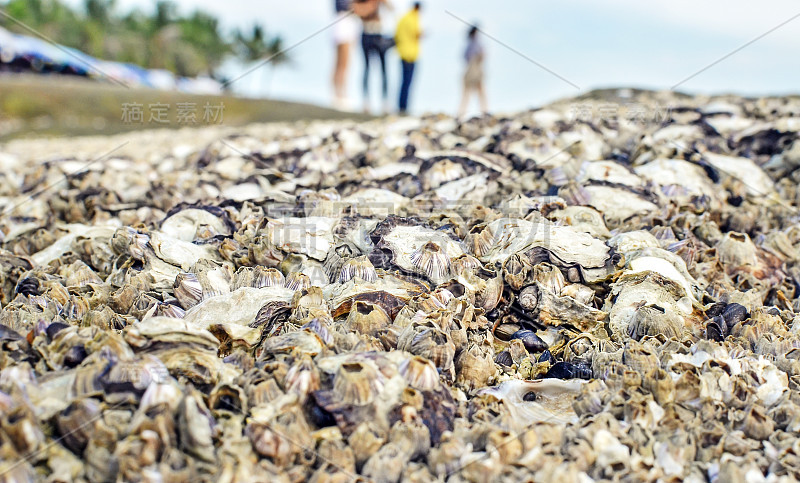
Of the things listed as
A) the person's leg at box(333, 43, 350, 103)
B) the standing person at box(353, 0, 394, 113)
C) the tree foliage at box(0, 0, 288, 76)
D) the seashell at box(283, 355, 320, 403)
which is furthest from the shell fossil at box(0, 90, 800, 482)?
the tree foliage at box(0, 0, 288, 76)

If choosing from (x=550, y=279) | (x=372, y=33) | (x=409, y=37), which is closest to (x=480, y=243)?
(x=550, y=279)

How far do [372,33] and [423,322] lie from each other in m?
8.74

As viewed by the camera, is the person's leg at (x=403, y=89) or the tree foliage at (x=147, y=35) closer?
the person's leg at (x=403, y=89)

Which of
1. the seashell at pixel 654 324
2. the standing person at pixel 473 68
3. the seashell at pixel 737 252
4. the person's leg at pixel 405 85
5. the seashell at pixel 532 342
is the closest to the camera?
the seashell at pixel 654 324

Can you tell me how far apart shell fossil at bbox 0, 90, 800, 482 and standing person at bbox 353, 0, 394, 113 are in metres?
6.24

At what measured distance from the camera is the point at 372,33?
10156 mm

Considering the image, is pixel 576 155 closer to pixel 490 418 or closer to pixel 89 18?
pixel 490 418

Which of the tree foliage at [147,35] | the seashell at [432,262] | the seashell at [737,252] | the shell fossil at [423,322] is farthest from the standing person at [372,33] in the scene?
the tree foliage at [147,35]

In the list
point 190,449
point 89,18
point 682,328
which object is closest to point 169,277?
point 190,449

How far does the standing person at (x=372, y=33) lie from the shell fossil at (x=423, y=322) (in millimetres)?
6245

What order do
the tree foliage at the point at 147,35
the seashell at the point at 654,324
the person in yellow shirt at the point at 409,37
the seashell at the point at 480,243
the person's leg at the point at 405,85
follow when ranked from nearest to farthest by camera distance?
the seashell at the point at 654,324 → the seashell at the point at 480,243 → the person in yellow shirt at the point at 409,37 → the person's leg at the point at 405,85 → the tree foliage at the point at 147,35

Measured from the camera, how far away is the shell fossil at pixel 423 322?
1.63 m

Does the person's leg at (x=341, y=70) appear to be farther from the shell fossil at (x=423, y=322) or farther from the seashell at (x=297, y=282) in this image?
the seashell at (x=297, y=282)

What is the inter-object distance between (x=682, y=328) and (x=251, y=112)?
1334 centimetres
